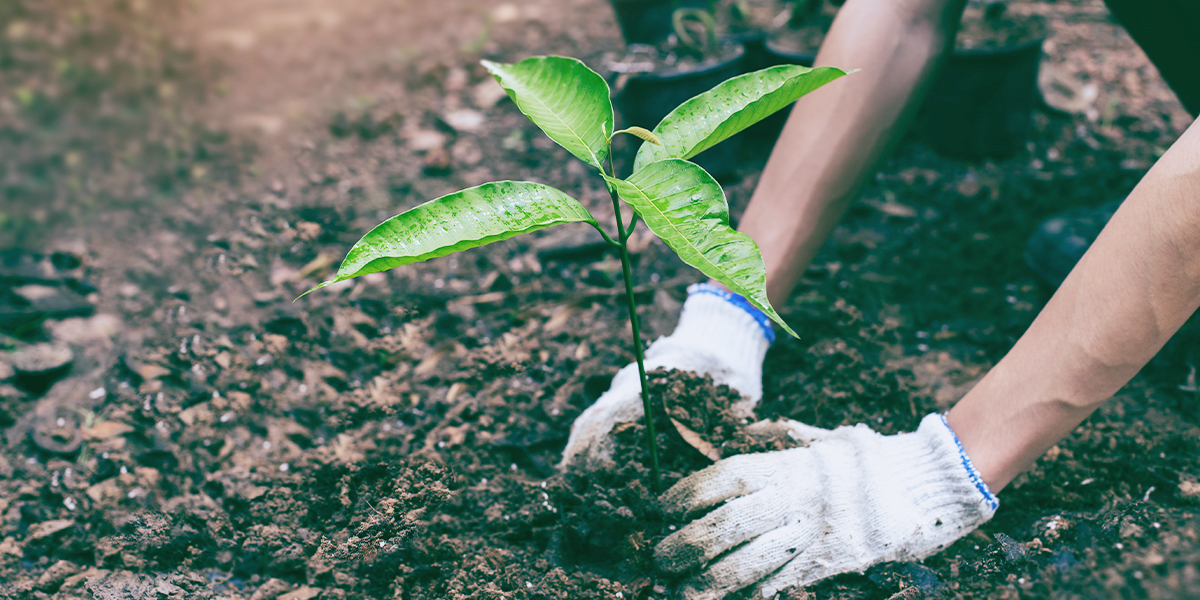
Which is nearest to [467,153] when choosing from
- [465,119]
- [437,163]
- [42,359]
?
[437,163]

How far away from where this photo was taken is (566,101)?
0.81 meters

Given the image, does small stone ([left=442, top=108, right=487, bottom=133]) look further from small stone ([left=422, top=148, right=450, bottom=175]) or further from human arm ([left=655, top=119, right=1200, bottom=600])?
human arm ([left=655, top=119, right=1200, bottom=600])

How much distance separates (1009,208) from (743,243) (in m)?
1.60

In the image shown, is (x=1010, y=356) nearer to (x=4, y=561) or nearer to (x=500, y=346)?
(x=500, y=346)

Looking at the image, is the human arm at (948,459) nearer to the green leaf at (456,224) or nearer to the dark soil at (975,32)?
the green leaf at (456,224)

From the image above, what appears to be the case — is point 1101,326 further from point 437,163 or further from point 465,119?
point 465,119

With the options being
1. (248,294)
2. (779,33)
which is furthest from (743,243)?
(779,33)

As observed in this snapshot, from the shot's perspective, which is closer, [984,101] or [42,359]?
[42,359]

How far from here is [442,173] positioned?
7.52 ft

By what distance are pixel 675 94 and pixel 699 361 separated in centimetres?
114

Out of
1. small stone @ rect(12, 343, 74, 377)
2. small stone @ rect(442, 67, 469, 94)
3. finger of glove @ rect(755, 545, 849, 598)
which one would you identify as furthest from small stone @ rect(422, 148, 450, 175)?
finger of glove @ rect(755, 545, 849, 598)

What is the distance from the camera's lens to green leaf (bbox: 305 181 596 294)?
2.37 feet

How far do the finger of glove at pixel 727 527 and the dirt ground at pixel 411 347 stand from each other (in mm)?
51

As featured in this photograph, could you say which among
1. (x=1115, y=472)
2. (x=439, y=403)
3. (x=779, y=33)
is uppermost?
(x=779, y=33)
